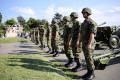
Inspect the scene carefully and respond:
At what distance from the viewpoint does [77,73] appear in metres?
9.95

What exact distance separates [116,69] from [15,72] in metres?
3.69

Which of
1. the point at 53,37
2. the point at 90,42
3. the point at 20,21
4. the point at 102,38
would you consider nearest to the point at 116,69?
the point at 90,42

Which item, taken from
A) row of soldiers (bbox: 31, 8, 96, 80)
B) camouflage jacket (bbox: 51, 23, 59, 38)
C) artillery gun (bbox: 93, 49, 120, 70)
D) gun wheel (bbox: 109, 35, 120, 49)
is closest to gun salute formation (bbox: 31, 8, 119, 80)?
row of soldiers (bbox: 31, 8, 96, 80)

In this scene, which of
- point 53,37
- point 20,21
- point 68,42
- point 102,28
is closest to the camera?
point 68,42

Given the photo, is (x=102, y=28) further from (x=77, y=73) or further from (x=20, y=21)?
(x=20, y=21)

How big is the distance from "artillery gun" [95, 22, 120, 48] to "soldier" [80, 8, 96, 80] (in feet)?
30.1

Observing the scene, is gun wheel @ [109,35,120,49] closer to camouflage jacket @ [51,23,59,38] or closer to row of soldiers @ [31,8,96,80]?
camouflage jacket @ [51,23,59,38]

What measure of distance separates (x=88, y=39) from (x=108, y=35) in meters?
11.0

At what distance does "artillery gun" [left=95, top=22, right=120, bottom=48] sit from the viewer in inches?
708

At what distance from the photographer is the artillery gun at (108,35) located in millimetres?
17984

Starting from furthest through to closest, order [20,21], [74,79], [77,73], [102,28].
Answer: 1. [20,21]
2. [102,28]
3. [77,73]
4. [74,79]

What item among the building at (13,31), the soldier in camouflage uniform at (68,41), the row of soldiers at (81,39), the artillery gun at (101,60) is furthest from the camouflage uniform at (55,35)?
the building at (13,31)

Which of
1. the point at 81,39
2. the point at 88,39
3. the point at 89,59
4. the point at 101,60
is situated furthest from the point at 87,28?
the point at 101,60

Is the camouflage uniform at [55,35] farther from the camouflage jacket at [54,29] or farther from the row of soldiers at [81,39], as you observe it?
the row of soldiers at [81,39]
